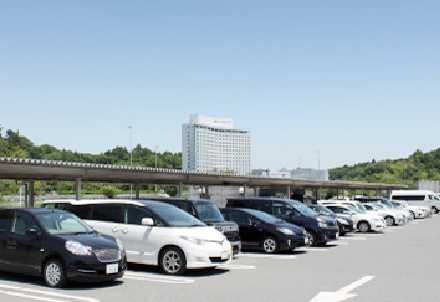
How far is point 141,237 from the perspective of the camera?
13.3 m

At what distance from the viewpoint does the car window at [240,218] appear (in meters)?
18.8

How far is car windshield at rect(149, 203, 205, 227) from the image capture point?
13.4 meters

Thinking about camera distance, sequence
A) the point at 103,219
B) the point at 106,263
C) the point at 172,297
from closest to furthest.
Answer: the point at 172,297 → the point at 106,263 → the point at 103,219

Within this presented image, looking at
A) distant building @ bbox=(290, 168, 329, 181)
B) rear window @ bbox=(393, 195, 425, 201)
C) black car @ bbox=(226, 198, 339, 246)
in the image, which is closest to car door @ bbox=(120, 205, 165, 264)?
black car @ bbox=(226, 198, 339, 246)

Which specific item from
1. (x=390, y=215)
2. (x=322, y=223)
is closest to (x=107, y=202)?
(x=322, y=223)

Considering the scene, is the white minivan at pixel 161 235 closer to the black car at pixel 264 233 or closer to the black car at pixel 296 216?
the black car at pixel 264 233

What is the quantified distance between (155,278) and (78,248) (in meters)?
2.17

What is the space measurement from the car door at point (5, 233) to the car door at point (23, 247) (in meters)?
0.08

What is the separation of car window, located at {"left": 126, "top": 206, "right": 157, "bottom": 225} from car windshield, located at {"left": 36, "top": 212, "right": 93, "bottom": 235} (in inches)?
67.8

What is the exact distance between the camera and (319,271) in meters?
13.8

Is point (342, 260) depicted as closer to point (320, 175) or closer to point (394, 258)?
point (394, 258)

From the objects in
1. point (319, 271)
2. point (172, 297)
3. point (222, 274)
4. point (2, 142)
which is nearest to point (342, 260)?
point (319, 271)

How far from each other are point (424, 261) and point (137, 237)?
8329 mm

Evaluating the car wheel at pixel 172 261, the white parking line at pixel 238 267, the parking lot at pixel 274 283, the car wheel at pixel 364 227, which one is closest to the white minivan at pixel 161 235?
the car wheel at pixel 172 261
